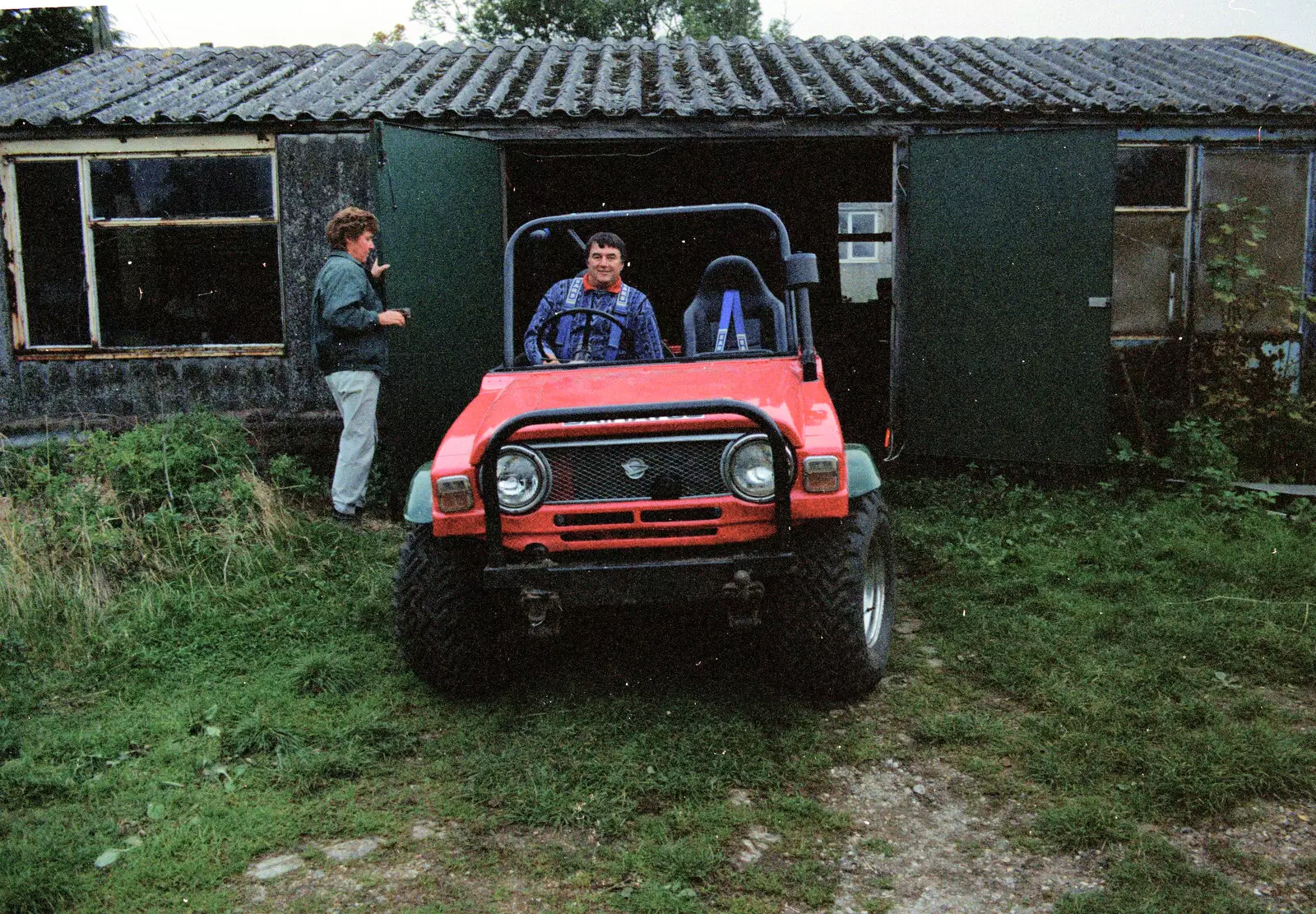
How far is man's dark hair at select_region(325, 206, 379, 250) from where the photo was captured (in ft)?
21.9

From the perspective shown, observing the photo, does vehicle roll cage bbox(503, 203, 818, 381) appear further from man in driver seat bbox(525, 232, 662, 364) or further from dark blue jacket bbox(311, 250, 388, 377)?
dark blue jacket bbox(311, 250, 388, 377)

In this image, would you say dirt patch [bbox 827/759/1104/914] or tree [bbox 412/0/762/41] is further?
tree [bbox 412/0/762/41]

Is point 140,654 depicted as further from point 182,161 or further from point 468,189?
point 182,161

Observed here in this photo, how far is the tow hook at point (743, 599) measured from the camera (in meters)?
3.42

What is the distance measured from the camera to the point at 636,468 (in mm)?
3635

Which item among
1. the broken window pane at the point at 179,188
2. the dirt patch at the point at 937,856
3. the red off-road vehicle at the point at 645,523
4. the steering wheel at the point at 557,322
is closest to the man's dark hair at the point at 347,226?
the steering wheel at the point at 557,322

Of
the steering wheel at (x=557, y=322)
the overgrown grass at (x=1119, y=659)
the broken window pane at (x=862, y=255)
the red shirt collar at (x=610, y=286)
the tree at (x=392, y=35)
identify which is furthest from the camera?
the tree at (x=392, y=35)

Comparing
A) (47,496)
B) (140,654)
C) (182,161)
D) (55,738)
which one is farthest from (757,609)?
(182,161)

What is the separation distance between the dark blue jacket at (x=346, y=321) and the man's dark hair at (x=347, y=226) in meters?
0.08

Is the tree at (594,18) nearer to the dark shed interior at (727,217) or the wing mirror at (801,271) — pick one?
the dark shed interior at (727,217)

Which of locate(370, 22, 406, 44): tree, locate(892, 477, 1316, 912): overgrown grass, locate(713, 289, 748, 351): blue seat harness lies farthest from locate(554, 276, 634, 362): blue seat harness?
locate(370, 22, 406, 44): tree

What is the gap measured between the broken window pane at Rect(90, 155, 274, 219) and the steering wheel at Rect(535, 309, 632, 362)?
17.1 ft

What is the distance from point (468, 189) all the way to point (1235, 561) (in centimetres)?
587

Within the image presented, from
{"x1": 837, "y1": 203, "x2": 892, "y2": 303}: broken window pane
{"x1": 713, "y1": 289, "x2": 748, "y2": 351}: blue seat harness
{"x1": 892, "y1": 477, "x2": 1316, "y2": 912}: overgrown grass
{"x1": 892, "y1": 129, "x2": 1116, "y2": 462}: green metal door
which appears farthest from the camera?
{"x1": 837, "y1": 203, "x2": 892, "y2": 303}: broken window pane
